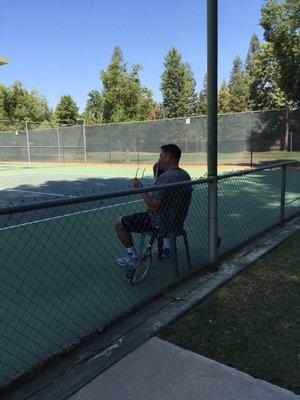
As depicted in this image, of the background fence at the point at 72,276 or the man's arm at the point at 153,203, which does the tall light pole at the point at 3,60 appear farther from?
the man's arm at the point at 153,203

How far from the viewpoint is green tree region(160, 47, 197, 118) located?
5344cm

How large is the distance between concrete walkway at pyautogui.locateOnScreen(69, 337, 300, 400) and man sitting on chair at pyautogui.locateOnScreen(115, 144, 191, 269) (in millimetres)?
1702

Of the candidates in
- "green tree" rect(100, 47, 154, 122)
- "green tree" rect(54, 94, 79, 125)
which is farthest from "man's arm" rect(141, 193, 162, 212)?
"green tree" rect(54, 94, 79, 125)

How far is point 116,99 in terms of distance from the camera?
3453 cm

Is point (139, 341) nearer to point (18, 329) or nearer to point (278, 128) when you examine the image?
point (18, 329)

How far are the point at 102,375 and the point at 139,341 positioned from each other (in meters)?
0.51

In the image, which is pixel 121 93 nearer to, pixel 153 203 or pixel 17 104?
pixel 17 104

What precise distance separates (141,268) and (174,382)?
198 centimetres

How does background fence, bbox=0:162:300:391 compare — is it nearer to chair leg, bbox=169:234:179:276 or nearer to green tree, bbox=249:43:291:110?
chair leg, bbox=169:234:179:276

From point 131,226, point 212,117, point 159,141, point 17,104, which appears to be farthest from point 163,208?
point 17,104

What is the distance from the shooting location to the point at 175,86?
54312 millimetres

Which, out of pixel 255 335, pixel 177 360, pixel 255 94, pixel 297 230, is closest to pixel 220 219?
pixel 297 230

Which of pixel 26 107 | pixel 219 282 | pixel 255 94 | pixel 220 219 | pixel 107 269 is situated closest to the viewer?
pixel 219 282

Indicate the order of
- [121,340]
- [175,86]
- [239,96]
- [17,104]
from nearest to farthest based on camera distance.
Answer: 1. [121,340]
2. [17,104]
3. [175,86]
4. [239,96]
